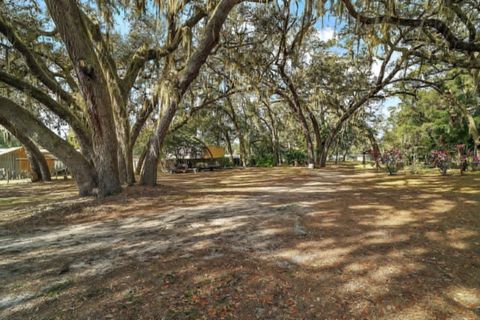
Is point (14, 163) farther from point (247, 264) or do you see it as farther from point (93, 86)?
point (247, 264)

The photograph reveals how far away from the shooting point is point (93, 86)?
550 cm

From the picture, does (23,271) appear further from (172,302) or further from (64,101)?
(64,101)

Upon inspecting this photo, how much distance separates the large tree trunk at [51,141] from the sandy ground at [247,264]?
1764 millimetres

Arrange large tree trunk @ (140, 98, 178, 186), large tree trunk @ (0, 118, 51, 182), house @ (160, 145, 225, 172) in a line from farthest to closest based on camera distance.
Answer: house @ (160, 145, 225, 172), large tree trunk @ (0, 118, 51, 182), large tree trunk @ (140, 98, 178, 186)

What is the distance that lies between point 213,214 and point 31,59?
259 inches

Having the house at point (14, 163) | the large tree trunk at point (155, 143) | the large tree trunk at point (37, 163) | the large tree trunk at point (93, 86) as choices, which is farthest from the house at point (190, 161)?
the large tree trunk at point (93, 86)

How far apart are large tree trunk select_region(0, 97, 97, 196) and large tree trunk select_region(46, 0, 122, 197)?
0.34 metres

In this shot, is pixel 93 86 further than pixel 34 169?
No

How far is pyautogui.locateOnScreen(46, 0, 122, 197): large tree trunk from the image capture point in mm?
4977

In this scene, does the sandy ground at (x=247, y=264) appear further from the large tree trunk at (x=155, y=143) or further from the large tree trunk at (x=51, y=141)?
the large tree trunk at (x=155, y=143)

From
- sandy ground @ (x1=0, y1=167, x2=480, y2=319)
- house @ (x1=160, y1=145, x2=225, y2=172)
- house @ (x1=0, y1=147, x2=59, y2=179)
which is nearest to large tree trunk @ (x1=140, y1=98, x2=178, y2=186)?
sandy ground @ (x1=0, y1=167, x2=480, y2=319)

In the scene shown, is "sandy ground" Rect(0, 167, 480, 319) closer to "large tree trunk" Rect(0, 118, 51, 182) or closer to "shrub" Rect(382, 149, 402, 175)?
"shrub" Rect(382, 149, 402, 175)

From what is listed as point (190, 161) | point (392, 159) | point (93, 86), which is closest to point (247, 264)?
point (93, 86)

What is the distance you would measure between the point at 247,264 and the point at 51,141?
19.1ft
